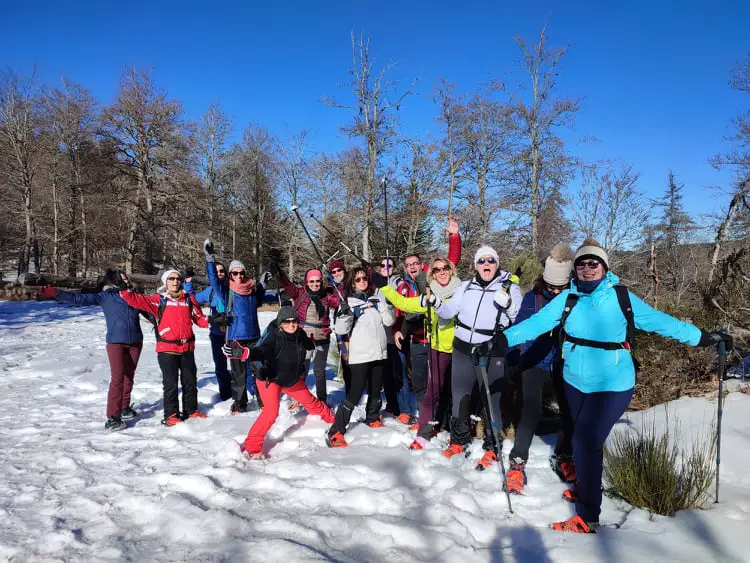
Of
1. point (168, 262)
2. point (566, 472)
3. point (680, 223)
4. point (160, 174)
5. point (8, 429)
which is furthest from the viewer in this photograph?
point (680, 223)

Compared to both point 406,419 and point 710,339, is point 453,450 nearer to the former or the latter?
point 406,419

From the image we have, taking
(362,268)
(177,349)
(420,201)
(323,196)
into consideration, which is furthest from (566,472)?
(323,196)

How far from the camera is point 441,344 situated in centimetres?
443

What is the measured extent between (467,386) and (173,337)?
10.8 ft

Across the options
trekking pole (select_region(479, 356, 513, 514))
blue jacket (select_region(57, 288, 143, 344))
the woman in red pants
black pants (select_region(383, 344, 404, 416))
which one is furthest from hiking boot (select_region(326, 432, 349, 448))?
blue jacket (select_region(57, 288, 143, 344))

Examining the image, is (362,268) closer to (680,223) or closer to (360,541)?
(360,541)

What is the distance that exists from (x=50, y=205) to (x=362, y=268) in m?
29.6

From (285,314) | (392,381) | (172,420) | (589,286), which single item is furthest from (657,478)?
(172,420)

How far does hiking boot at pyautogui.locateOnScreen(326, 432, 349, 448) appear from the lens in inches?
171

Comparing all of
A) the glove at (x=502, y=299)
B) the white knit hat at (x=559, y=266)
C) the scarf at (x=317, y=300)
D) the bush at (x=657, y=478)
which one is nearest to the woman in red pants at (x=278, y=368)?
the scarf at (x=317, y=300)

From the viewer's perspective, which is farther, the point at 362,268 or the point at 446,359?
the point at 362,268

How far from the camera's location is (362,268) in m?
4.99

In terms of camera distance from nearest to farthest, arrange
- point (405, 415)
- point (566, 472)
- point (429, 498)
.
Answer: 1. point (429, 498)
2. point (566, 472)
3. point (405, 415)

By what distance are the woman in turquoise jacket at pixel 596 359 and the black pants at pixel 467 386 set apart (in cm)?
85
